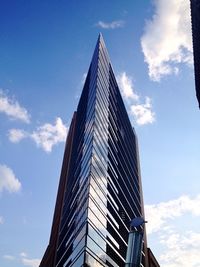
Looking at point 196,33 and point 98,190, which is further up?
point 98,190

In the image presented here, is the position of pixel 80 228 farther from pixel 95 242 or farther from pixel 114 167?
pixel 114 167

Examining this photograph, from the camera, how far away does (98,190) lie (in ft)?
122

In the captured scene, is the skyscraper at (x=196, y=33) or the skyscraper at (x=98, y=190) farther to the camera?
the skyscraper at (x=98, y=190)

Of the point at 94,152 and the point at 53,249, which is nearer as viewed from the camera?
the point at 94,152

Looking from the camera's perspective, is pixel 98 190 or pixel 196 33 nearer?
pixel 196 33

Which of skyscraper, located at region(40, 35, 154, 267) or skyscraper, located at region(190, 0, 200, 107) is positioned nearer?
skyscraper, located at region(190, 0, 200, 107)

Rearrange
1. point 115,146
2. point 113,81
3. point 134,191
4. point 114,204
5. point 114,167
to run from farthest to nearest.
Result: point 134,191
point 113,81
point 115,146
point 114,167
point 114,204

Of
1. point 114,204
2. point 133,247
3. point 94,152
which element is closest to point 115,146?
point 114,204

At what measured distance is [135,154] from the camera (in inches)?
3211

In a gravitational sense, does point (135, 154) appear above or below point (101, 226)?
above

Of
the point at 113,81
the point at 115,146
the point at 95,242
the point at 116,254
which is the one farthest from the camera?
the point at 113,81

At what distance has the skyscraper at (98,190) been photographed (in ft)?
106

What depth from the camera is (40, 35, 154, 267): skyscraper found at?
1276 inches

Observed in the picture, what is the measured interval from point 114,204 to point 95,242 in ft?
51.3
